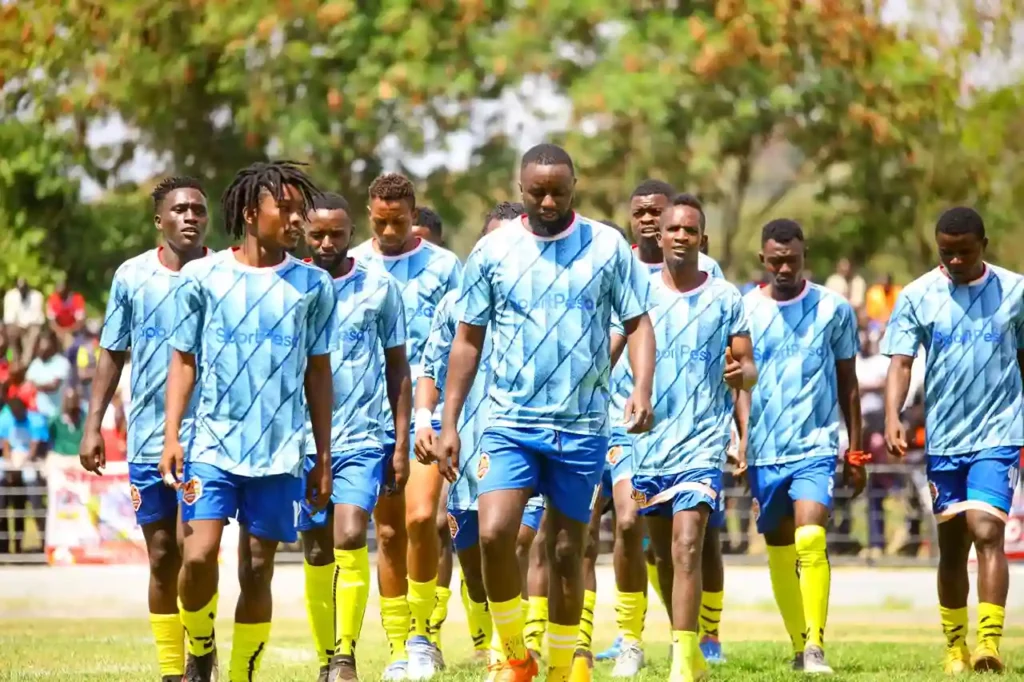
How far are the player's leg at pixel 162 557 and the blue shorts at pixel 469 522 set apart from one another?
5.62ft

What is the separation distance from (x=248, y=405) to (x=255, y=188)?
105 centimetres

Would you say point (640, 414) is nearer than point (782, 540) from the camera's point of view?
Yes

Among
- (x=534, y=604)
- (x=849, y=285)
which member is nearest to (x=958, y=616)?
(x=534, y=604)

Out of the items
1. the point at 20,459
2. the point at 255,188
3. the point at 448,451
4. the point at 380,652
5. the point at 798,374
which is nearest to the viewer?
the point at 448,451

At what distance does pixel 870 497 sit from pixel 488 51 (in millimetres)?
9486

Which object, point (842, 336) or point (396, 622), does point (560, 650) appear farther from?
point (842, 336)

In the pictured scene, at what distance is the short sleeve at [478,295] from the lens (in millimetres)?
8875

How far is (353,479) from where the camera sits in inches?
417

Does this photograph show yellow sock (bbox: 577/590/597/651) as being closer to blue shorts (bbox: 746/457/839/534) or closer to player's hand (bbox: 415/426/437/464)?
blue shorts (bbox: 746/457/839/534)

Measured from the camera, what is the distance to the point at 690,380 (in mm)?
10594

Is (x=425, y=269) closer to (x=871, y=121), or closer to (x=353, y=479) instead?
(x=353, y=479)

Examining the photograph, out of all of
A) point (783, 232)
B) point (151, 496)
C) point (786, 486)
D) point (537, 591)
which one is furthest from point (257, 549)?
point (783, 232)

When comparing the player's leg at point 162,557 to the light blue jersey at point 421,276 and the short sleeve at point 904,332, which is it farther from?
the short sleeve at point 904,332

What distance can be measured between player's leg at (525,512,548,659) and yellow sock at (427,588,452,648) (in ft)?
3.04
